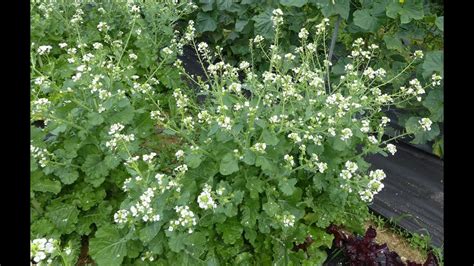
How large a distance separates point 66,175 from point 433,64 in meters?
2.07

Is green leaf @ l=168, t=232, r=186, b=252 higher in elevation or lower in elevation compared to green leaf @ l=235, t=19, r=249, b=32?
higher

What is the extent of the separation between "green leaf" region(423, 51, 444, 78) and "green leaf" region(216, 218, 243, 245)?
4.69 ft

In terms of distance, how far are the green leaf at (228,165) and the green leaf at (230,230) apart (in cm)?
29

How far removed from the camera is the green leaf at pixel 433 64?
2346 millimetres

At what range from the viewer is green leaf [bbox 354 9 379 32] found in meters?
2.56

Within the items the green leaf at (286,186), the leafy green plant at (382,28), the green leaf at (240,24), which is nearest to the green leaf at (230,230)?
the green leaf at (286,186)

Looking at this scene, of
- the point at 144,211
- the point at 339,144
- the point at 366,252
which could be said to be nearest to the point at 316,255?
the point at 366,252

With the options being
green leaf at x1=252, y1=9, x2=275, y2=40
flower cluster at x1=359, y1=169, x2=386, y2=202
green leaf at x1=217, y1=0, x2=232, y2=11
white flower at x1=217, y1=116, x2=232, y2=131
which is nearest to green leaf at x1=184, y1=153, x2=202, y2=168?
white flower at x1=217, y1=116, x2=232, y2=131

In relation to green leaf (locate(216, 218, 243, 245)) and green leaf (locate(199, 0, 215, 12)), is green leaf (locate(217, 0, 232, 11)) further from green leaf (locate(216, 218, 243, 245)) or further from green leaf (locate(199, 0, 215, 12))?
green leaf (locate(216, 218, 243, 245))

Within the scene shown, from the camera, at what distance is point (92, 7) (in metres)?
3.44

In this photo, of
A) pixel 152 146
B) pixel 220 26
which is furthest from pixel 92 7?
pixel 152 146

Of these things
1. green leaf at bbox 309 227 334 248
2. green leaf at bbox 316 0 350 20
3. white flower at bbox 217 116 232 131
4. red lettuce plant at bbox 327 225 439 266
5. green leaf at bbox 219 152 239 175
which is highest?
white flower at bbox 217 116 232 131

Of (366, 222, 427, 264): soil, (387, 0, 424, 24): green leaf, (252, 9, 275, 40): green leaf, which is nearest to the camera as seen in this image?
(366, 222, 427, 264): soil

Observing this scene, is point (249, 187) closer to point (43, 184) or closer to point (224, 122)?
point (224, 122)
